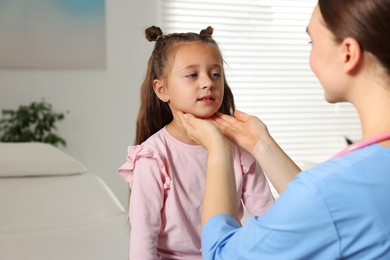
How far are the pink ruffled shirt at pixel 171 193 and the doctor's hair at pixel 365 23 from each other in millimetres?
716

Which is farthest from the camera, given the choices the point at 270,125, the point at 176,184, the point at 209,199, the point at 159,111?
the point at 270,125

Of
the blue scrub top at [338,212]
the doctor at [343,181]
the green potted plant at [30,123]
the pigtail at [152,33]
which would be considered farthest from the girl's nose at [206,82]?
the green potted plant at [30,123]

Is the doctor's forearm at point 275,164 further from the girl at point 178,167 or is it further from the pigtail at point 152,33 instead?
the pigtail at point 152,33

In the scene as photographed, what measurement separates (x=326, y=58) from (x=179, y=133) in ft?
2.34

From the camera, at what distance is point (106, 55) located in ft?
13.5

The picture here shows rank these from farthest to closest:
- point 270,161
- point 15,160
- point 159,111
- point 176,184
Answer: point 15,160 < point 159,111 < point 176,184 < point 270,161

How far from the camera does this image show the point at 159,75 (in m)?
1.64

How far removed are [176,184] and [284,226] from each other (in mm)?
672

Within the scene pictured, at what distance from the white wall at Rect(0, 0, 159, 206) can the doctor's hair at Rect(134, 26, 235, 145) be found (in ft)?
8.11

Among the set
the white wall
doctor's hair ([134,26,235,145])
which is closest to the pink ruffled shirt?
doctor's hair ([134,26,235,145])

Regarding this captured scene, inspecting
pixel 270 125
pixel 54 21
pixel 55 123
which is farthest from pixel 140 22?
pixel 270 125

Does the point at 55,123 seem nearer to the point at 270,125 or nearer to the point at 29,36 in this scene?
the point at 29,36

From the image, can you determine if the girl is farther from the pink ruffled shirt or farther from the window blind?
the window blind

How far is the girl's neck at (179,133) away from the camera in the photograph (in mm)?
1600
